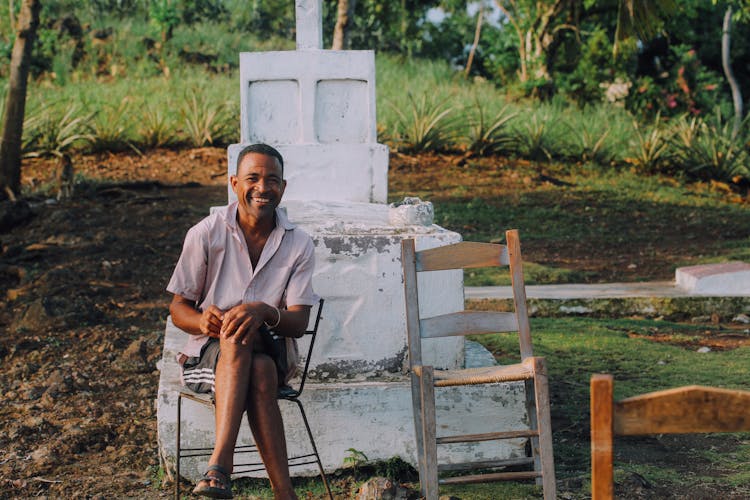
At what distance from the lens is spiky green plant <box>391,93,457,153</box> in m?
13.8

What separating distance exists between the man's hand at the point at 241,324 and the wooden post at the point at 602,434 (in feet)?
6.38

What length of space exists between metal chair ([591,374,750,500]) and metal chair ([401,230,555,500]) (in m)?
1.91

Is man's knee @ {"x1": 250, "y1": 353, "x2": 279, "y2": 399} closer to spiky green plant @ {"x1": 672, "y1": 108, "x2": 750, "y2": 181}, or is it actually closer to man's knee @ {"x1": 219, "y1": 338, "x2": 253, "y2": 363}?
man's knee @ {"x1": 219, "y1": 338, "x2": 253, "y2": 363}

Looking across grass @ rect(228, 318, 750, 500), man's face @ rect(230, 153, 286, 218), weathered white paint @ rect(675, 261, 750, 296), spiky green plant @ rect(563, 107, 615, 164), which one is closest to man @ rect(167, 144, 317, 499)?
man's face @ rect(230, 153, 286, 218)

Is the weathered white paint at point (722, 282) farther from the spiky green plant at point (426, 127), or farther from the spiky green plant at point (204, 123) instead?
the spiky green plant at point (204, 123)

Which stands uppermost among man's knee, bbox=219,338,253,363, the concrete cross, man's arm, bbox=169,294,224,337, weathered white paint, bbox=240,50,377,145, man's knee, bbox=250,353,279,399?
the concrete cross

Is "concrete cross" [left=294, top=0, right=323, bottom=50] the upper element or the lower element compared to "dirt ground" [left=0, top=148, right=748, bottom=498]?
upper

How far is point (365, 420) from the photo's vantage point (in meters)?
4.31

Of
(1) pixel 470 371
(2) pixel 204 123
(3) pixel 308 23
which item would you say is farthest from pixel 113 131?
(1) pixel 470 371

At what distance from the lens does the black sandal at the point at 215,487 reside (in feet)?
10.5

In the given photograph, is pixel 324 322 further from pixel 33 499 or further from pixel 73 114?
pixel 73 114

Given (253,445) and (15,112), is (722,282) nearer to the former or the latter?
(253,445)

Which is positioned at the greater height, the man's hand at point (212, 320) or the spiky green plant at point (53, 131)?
the spiky green plant at point (53, 131)

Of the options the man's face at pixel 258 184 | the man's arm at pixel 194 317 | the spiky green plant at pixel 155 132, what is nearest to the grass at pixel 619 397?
the man's arm at pixel 194 317
